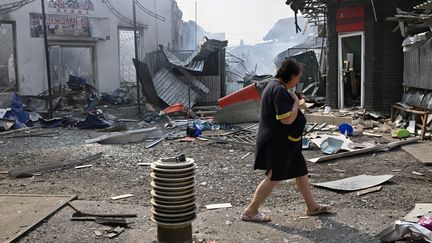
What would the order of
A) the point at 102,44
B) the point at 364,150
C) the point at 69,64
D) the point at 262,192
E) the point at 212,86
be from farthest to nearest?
the point at 69,64 → the point at 102,44 → the point at 212,86 → the point at 364,150 → the point at 262,192

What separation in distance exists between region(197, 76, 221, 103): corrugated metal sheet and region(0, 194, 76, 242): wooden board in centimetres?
1337

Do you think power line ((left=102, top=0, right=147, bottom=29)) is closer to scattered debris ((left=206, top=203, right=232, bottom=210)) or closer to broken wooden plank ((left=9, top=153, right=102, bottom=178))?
broken wooden plank ((left=9, top=153, right=102, bottom=178))

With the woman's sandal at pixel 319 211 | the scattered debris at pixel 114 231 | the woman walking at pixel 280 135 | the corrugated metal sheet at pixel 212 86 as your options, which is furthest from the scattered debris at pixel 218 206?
the corrugated metal sheet at pixel 212 86

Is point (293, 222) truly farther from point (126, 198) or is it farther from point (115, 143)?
point (115, 143)

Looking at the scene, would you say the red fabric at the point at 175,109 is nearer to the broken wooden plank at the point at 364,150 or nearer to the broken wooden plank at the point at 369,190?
the broken wooden plank at the point at 364,150

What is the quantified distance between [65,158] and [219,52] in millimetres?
11022

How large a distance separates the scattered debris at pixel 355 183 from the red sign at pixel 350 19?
760 cm

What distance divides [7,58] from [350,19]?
13.9 metres

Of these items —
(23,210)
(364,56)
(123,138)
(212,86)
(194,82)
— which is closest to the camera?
(23,210)

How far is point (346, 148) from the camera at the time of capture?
28.8 feet

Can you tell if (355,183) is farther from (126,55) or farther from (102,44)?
(126,55)

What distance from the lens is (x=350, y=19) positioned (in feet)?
44.3

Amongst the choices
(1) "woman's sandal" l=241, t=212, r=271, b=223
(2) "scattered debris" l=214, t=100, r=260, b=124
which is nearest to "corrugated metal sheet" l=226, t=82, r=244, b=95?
(2) "scattered debris" l=214, t=100, r=260, b=124

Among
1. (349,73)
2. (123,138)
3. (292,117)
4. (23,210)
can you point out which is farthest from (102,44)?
(292,117)
